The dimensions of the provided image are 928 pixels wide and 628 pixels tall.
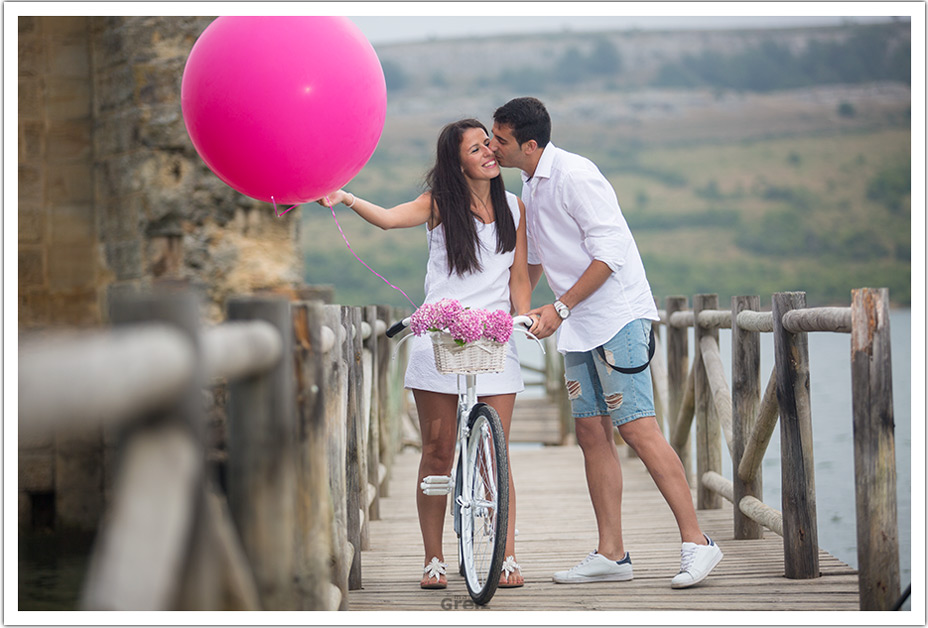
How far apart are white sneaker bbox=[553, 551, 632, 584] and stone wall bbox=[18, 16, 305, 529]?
243 centimetres

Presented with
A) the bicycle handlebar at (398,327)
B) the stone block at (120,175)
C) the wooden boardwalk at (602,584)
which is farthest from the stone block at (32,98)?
the bicycle handlebar at (398,327)

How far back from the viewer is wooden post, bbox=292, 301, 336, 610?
6.00 ft

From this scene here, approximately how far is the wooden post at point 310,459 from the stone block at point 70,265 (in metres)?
3.90

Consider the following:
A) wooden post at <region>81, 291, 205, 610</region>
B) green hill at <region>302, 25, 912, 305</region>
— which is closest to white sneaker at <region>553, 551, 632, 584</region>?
wooden post at <region>81, 291, 205, 610</region>

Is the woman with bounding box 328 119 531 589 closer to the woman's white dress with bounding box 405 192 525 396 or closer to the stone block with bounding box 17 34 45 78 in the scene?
the woman's white dress with bounding box 405 192 525 396

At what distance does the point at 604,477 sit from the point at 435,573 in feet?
2.12

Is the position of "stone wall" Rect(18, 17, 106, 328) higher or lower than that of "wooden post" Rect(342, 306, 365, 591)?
higher

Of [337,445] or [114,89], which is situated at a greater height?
[114,89]

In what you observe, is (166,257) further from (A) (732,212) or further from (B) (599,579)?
(A) (732,212)

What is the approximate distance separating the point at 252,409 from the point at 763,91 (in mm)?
63027

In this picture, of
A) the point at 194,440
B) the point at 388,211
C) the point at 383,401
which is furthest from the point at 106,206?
the point at 194,440

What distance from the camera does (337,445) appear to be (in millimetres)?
2688

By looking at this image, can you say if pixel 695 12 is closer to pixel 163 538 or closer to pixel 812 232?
pixel 163 538

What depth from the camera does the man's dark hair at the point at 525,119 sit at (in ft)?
10.2
